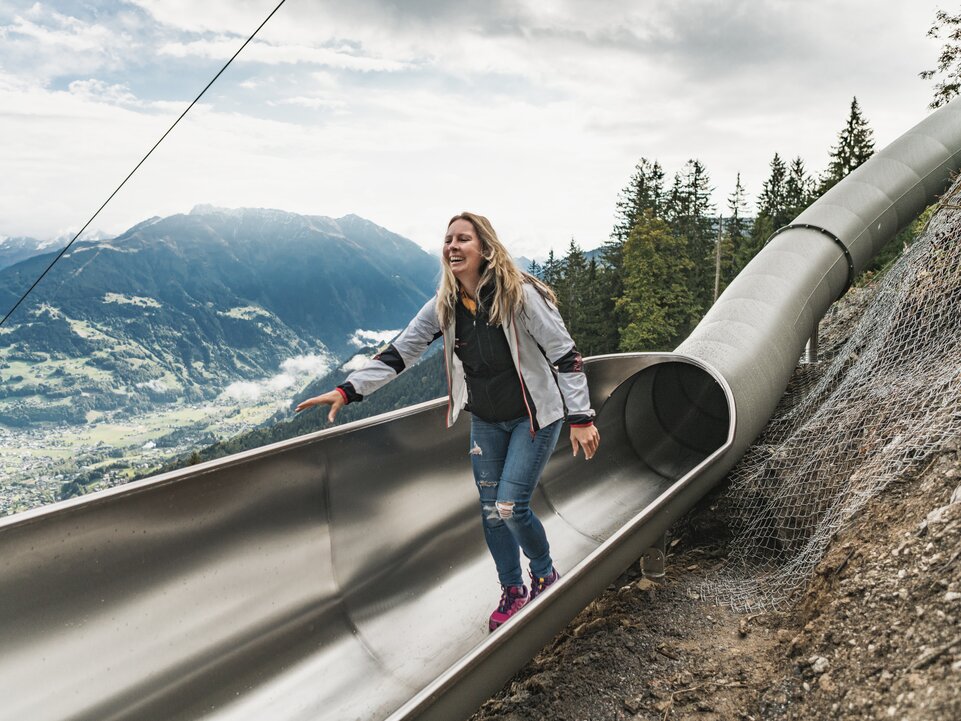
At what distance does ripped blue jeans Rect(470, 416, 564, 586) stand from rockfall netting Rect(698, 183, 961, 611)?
4.23 ft

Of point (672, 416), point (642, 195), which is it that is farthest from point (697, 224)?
point (672, 416)

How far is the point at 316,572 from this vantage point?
3309 mm

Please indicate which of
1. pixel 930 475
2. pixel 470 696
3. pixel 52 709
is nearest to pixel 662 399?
pixel 930 475

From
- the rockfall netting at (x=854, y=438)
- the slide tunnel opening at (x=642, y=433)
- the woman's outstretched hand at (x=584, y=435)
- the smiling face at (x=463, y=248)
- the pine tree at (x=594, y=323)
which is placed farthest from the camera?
the pine tree at (x=594, y=323)

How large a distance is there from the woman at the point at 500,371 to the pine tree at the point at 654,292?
34731 mm

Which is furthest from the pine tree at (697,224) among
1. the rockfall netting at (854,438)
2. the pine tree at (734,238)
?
the rockfall netting at (854,438)

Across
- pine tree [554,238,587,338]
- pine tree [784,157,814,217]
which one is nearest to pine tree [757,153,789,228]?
pine tree [784,157,814,217]

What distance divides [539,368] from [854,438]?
2.40m

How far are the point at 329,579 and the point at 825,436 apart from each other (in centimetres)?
331

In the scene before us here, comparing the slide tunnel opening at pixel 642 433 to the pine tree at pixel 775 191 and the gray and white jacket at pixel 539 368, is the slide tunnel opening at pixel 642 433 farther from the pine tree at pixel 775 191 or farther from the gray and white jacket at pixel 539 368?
the pine tree at pixel 775 191

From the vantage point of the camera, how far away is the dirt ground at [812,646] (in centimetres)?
222

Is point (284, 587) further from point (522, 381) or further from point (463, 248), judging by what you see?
point (463, 248)

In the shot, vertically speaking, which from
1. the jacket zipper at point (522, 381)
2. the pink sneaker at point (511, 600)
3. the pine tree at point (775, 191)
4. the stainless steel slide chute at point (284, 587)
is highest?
the pine tree at point (775, 191)

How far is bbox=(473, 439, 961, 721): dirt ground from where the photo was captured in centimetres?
222
